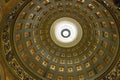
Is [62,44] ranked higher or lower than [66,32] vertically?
lower

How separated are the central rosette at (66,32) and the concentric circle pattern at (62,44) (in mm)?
270

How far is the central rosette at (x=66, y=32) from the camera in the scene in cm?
2388

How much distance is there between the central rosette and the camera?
23.9 m

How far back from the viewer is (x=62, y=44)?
24484mm

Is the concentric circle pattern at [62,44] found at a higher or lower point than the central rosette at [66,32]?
lower

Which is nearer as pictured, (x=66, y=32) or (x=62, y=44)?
(x=62, y=44)

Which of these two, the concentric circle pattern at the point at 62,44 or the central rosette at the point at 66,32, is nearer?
the concentric circle pattern at the point at 62,44

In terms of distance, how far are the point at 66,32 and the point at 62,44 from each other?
1.45 metres

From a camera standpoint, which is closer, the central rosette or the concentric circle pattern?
the concentric circle pattern

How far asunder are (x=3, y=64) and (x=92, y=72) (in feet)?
23.6

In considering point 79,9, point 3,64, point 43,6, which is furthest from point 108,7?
point 3,64

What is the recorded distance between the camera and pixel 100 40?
73.2 ft

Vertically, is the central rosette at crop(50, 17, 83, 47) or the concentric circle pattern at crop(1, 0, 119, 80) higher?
the central rosette at crop(50, 17, 83, 47)

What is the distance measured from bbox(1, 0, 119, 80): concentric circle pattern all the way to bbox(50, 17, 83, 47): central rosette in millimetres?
270
